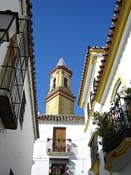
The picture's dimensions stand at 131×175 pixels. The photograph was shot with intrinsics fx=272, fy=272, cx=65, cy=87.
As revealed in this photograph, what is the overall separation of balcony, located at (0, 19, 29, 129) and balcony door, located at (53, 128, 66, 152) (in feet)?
46.4

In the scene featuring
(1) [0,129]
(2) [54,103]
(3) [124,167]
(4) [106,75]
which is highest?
(2) [54,103]

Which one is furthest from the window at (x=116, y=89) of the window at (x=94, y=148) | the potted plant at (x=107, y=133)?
the window at (x=94, y=148)

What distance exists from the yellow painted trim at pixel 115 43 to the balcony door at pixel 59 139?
29.8ft

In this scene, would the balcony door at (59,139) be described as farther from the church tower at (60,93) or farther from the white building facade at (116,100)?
the church tower at (60,93)

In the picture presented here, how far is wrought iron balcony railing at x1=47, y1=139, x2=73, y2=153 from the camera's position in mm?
19859

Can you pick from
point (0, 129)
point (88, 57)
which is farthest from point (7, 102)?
point (88, 57)

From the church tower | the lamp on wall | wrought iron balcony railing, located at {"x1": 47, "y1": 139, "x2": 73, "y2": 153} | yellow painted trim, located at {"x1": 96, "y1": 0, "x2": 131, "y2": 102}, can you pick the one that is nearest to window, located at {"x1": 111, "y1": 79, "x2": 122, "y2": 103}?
yellow painted trim, located at {"x1": 96, "y1": 0, "x2": 131, "y2": 102}

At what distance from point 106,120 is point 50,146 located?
460 inches

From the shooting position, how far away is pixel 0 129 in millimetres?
6465

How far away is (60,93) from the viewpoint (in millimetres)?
34969

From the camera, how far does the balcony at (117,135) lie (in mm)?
6910

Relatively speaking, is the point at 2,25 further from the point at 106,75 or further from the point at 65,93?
the point at 65,93

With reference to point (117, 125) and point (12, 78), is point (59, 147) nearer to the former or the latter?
point (117, 125)

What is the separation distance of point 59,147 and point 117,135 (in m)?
13.0
